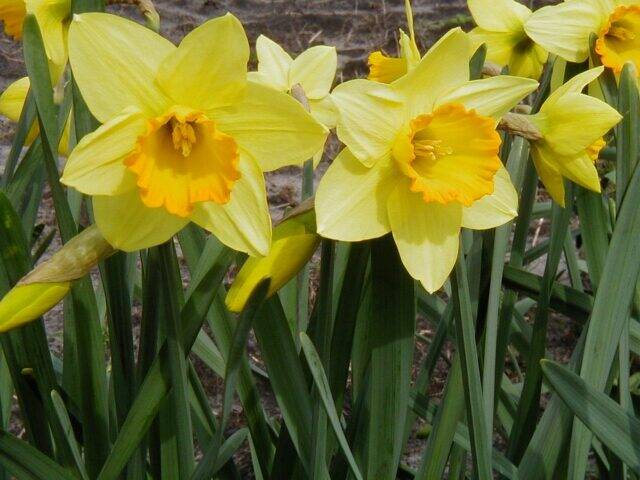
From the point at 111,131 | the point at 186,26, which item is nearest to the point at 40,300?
the point at 111,131

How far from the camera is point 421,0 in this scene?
384 cm

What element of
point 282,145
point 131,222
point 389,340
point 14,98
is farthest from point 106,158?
point 14,98

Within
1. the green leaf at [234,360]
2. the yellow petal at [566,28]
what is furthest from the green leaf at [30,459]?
the yellow petal at [566,28]

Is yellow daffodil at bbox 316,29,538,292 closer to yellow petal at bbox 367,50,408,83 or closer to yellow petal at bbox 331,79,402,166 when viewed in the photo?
yellow petal at bbox 331,79,402,166

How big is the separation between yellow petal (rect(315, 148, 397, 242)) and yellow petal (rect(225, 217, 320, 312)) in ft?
0.09

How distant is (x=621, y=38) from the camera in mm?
1220

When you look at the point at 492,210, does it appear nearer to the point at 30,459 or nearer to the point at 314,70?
the point at 314,70

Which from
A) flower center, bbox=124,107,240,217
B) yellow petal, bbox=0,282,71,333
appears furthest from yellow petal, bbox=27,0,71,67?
yellow petal, bbox=0,282,71,333

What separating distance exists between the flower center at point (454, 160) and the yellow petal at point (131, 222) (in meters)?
0.25

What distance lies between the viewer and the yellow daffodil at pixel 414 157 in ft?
2.75

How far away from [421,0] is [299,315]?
9.30 feet

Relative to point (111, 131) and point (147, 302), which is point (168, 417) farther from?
point (111, 131)

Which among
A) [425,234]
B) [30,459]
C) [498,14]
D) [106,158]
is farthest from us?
[498,14]

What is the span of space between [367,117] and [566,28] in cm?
48
